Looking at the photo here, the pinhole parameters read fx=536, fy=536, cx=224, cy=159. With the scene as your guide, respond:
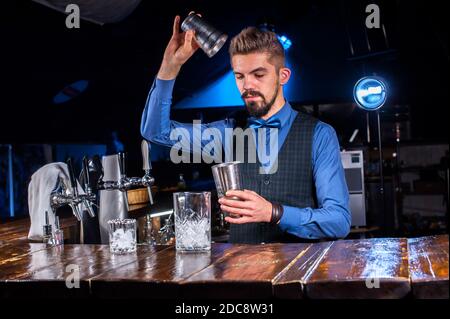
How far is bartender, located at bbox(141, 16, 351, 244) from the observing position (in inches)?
84.1

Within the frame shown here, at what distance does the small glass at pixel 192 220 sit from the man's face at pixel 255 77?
0.63 meters

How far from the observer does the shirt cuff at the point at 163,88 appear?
2254 mm

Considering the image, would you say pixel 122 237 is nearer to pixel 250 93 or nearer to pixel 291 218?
pixel 291 218

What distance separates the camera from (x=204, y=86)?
9062 mm

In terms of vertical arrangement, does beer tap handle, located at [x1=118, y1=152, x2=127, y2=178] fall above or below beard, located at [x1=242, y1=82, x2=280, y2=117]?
below

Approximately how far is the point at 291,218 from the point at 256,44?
2.41ft

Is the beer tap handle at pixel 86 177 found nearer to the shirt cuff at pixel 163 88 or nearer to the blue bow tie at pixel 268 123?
the shirt cuff at pixel 163 88

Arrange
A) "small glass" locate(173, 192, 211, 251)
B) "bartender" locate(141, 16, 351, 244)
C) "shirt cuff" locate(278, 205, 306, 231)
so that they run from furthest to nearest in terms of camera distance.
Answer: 1. "bartender" locate(141, 16, 351, 244)
2. "shirt cuff" locate(278, 205, 306, 231)
3. "small glass" locate(173, 192, 211, 251)

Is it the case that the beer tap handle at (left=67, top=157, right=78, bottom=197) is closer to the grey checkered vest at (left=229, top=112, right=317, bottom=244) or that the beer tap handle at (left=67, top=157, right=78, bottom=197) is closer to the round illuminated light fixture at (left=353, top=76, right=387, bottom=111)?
the grey checkered vest at (left=229, top=112, right=317, bottom=244)

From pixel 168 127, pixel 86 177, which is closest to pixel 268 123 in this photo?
pixel 168 127

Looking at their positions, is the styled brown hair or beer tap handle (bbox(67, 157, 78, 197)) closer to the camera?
the styled brown hair

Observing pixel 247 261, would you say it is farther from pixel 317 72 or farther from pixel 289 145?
pixel 317 72

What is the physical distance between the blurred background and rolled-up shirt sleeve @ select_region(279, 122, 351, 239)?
230cm

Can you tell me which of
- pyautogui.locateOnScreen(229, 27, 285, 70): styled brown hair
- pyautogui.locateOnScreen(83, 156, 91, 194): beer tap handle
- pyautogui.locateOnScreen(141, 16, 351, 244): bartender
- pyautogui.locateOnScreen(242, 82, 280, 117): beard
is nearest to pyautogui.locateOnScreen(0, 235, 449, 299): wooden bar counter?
pyautogui.locateOnScreen(141, 16, 351, 244): bartender
